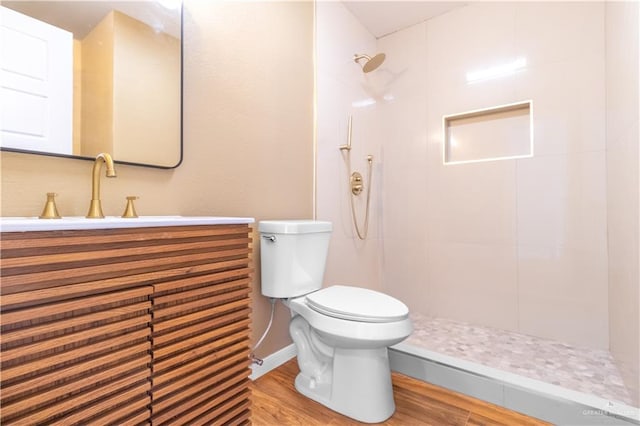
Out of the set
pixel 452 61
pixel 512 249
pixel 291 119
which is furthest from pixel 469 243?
pixel 291 119

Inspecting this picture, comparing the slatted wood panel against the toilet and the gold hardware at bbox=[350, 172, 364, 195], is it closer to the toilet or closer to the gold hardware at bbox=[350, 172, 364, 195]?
the toilet

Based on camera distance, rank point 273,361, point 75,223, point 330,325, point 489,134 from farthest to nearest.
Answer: point 489,134 → point 273,361 → point 330,325 → point 75,223

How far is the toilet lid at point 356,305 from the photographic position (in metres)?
1.18

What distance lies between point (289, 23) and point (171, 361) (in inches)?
69.7

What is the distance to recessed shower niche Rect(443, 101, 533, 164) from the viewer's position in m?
2.00

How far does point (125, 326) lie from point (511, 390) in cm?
149

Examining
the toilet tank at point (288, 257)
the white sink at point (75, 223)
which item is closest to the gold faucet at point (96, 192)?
the white sink at point (75, 223)

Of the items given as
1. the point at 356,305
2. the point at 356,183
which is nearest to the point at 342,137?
the point at 356,183

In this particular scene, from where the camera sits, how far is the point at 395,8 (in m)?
2.20

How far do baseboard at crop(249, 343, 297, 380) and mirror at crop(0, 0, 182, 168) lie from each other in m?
1.06

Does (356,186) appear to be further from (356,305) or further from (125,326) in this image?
(125,326)

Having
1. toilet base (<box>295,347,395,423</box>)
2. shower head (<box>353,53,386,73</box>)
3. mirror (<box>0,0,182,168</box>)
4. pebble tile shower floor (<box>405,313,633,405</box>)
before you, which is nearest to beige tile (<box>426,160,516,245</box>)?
pebble tile shower floor (<box>405,313,633,405</box>)

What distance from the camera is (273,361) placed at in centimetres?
164

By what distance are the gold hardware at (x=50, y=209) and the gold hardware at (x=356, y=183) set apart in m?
1.65
